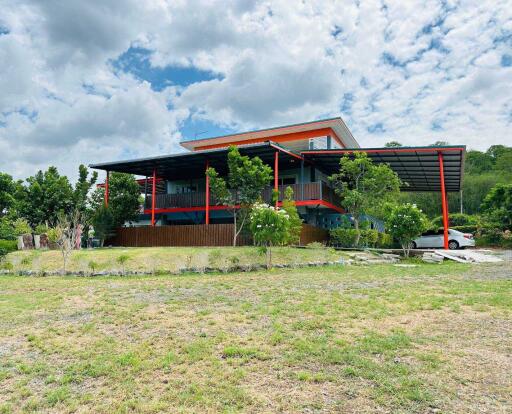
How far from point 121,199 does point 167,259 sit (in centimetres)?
1064

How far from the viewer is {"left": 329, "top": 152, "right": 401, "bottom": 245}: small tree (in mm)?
19516

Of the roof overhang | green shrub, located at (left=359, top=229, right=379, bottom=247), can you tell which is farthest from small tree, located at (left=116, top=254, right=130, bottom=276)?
the roof overhang

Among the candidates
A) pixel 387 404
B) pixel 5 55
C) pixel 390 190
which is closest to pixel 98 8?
pixel 5 55

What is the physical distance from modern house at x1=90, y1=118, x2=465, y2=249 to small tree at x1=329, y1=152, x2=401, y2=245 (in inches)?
31.3

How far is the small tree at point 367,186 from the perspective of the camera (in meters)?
19.5

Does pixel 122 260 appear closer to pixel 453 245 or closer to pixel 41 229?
pixel 41 229

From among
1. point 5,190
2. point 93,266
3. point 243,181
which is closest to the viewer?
point 93,266

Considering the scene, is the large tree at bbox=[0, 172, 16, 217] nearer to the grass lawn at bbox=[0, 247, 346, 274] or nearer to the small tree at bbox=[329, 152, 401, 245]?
the grass lawn at bbox=[0, 247, 346, 274]

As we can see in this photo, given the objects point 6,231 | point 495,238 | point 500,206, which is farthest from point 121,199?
point 500,206

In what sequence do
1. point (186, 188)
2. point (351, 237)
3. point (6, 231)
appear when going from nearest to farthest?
point (351, 237)
point (6, 231)
point (186, 188)

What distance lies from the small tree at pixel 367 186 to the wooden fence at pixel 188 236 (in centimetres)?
259

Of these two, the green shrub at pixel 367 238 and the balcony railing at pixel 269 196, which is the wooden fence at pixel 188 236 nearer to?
the balcony railing at pixel 269 196

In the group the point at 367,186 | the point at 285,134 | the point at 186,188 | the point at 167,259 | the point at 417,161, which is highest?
the point at 285,134

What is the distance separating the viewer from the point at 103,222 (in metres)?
22.2
